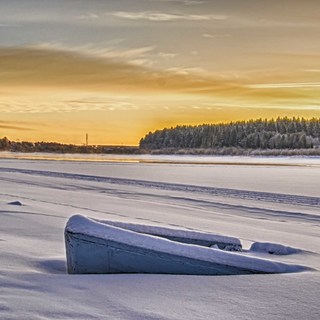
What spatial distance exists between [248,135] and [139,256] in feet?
346

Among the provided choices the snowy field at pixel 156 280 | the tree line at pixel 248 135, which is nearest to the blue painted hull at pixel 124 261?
the snowy field at pixel 156 280

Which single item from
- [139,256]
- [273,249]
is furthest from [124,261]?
[273,249]

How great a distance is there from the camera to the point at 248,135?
109m

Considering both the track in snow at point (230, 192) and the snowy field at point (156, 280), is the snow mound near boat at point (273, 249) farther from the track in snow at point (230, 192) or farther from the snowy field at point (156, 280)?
the track in snow at point (230, 192)

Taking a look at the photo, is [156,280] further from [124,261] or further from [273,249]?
[273,249]

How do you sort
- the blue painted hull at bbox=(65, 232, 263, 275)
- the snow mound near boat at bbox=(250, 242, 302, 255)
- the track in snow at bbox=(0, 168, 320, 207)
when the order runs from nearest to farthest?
the blue painted hull at bbox=(65, 232, 263, 275), the snow mound near boat at bbox=(250, 242, 302, 255), the track in snow at bbox=(0, 168, 320, 207)

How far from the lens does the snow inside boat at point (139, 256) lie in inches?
190

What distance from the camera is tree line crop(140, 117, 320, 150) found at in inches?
4023

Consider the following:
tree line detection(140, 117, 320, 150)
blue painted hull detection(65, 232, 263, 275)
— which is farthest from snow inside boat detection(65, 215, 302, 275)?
tree line detection(140, 117, 320, 150)

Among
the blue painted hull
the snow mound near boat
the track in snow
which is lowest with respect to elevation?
the track in snow

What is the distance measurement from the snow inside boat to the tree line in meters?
95.7

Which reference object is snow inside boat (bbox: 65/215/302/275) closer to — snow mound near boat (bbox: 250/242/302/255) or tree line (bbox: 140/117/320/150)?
snow mound near boat (bbox: 250/242/302/255)

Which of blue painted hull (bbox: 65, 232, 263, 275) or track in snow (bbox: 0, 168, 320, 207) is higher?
blue painted hull (bbox: 65, 232, 263, 275)

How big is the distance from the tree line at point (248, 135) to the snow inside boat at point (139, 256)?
9570 centimetres
